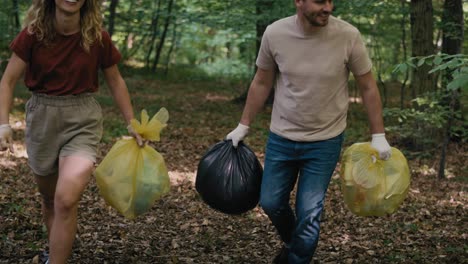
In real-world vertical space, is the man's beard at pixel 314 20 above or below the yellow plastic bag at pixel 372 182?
above

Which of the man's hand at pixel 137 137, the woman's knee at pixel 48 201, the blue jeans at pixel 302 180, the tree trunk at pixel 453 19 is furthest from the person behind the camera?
the tree trunk at pixel 453 19

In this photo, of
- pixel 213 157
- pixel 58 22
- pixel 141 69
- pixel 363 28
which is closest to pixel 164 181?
pixel 213 157

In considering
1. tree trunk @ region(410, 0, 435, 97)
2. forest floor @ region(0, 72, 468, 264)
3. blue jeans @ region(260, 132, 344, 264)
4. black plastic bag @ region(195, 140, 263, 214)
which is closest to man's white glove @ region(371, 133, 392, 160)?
blue jeans @ region(260, 132, 344, 264)

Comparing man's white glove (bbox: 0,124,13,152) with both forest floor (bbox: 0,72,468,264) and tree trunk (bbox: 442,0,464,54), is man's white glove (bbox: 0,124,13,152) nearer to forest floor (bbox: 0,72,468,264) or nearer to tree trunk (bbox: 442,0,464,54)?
forest floor (bbox: 0,72,468,264)

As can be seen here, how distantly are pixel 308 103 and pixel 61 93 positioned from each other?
4.90 feet

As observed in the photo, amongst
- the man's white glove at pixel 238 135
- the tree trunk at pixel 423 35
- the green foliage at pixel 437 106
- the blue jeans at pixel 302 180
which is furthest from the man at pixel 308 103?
the tree trunk at pixel 423 35

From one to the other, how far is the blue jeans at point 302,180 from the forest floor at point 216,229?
97cm

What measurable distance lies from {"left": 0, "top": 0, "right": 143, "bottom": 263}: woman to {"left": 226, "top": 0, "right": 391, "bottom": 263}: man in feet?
3.59

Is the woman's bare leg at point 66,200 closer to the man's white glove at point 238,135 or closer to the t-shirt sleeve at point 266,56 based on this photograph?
the man's white glove at point 238,135

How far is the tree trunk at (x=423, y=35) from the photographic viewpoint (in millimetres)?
8672

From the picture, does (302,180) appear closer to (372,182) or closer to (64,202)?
(372,182)

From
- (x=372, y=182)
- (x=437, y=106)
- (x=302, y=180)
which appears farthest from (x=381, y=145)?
Result: (x=437, y=106)

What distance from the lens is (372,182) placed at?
12.8ft

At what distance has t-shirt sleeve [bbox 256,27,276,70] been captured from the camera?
3.82 meters
